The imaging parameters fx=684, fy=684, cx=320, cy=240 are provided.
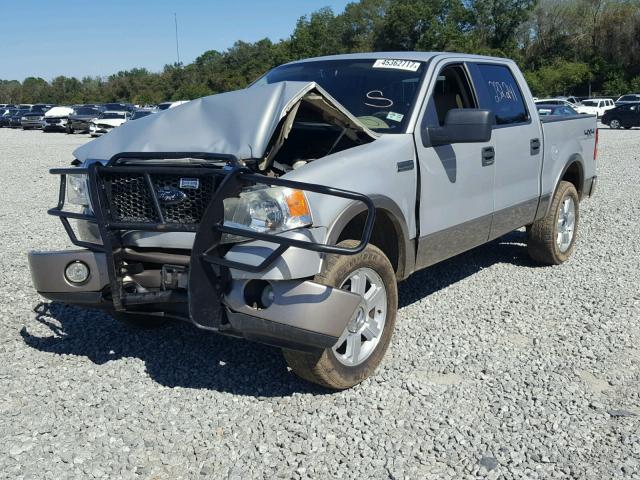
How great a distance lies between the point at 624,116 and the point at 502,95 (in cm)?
3278

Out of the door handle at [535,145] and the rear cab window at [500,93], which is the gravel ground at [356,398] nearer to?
the door handle at [535,145]

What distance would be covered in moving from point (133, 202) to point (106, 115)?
33.6m

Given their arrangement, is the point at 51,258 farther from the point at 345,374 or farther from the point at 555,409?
the point at 555,409

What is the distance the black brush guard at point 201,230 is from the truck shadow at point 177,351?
2.17ft

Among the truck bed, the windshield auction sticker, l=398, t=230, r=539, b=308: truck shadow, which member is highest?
the windshield auction sticker

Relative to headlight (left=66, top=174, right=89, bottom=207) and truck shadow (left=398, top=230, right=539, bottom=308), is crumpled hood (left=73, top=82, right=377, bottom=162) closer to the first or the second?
headlight (left=66, top=174, right=89, bottom=207)

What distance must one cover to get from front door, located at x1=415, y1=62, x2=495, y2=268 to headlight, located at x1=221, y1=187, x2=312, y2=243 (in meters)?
1.28

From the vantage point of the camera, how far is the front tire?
3.65m

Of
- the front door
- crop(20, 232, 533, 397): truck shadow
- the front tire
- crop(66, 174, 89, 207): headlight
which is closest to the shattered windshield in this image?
the front door

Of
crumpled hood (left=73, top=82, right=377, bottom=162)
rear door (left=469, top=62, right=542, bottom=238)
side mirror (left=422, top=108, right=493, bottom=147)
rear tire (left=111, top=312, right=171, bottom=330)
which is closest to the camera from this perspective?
Result: crumpled hood (left=73, top=82, right=377, bottom=162)

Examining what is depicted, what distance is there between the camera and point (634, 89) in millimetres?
58750

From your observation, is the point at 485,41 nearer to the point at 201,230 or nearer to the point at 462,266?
the point at 462,266

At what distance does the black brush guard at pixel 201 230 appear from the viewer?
3363 millimetres

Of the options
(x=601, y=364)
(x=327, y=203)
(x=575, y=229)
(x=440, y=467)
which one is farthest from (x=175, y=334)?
(x=575, y=229)
